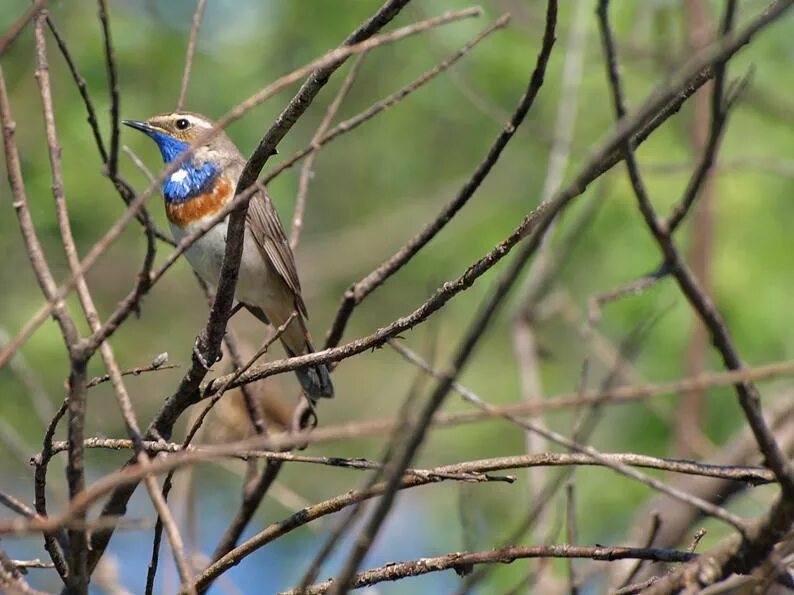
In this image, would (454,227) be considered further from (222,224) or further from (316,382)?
(316,382)

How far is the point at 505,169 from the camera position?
27.0 feet

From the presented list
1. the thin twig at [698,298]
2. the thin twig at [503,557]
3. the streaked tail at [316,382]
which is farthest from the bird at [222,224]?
the thin twig at [698,298]

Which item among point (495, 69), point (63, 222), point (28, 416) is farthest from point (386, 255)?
point (63, 222)

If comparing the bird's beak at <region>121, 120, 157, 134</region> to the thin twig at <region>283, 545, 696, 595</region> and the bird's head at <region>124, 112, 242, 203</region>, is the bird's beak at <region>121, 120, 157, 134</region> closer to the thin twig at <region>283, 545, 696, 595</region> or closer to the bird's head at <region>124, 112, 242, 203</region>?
the bird's head at <region>124, 112, 242, 203</region>

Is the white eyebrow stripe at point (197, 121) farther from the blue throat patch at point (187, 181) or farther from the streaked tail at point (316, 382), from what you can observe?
the streaked tail at point (316, 382)

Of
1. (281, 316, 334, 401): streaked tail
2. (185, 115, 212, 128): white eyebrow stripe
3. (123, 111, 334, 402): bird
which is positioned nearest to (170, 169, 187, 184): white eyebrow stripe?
(123, 111, 334, 402): bird

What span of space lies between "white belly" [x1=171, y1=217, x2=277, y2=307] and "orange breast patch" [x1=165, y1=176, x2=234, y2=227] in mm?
29

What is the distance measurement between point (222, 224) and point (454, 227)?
3992 mm

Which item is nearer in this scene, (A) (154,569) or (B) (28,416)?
(A) (154,569)

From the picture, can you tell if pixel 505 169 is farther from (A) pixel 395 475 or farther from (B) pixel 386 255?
(A) pixel 395 475

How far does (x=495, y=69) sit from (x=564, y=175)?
Answer: 1.28 meters

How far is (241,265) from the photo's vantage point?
13.6 ft

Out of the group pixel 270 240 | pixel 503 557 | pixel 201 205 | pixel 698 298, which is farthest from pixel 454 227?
pixel 698 298

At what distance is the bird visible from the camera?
13.5 feet
